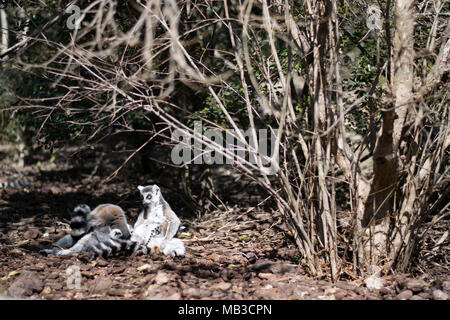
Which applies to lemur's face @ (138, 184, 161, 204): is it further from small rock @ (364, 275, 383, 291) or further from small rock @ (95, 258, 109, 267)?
small rock @ (364, 275, 383, 291)

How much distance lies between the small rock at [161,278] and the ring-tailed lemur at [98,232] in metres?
0.78

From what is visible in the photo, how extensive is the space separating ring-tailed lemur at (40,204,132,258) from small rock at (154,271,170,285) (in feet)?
2.56

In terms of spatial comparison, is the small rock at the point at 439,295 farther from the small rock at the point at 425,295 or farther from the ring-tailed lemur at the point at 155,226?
the ring-tailed lemur at the point at 155,226

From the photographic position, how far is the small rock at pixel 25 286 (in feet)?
13.1

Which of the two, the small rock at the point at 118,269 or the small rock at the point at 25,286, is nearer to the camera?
the small rock at the point at 25,286

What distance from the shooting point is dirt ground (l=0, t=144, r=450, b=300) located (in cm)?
398

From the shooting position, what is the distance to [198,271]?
14.8 feet

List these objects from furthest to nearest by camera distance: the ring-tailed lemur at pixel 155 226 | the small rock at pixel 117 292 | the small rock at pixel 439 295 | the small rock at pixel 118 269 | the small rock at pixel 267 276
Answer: the ring-tailed lemur at pixel 155 226 → the small rock at pixel 118 269 → the small rock at pixel 267 276 → the small rock at pixel 117 292 → the small rock at pixel 439 295

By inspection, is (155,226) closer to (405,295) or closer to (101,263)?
(101,263)

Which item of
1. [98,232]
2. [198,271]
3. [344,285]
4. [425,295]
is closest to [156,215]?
[98,232]

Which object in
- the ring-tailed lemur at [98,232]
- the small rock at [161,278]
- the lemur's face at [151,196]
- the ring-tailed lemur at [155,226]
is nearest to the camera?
the small rock at [161,278]

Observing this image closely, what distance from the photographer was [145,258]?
4.91m

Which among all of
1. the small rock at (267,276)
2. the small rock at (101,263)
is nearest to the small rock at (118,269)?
the small rock at (101,263)

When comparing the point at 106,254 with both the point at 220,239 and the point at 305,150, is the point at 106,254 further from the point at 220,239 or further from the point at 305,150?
the point at 305,150
